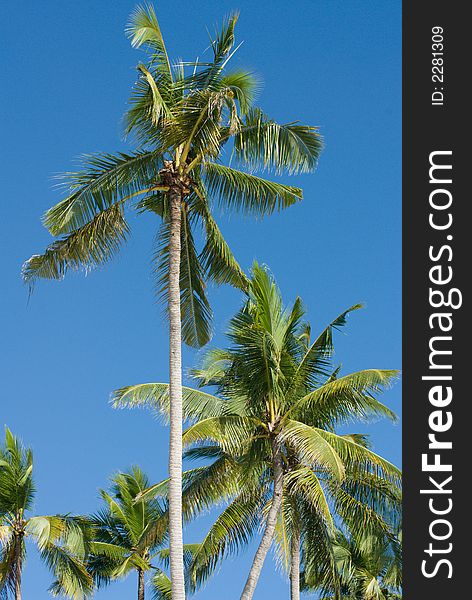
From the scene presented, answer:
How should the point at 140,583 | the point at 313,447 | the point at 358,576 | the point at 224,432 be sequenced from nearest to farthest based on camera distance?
the point at 313,447 → the point at 224,432 → the point at 140,583 → the point at 358,576

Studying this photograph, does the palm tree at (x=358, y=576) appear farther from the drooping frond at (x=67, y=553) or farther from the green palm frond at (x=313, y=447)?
the green palm frond at (x=313, y=447)

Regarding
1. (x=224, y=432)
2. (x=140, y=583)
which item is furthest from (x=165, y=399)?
(x=140, y=583)

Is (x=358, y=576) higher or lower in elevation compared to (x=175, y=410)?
lower

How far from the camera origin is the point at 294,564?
23.8 meters

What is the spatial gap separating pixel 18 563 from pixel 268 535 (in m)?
8.79

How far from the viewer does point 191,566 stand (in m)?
23.5

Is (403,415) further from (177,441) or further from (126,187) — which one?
(126,187)

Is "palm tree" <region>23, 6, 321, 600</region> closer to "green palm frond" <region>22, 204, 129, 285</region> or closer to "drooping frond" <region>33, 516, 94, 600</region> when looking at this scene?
"green palm frond" <region>22, 204, 129, 285</region>

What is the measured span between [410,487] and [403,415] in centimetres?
65

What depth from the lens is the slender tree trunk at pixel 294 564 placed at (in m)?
23.5

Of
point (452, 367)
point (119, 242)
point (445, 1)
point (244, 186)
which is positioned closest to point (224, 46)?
point (244, 186)

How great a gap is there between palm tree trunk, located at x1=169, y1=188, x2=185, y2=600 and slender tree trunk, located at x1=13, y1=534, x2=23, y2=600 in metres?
9.56

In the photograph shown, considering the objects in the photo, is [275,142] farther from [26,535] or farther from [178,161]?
[26,535]

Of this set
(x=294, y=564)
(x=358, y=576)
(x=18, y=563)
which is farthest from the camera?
(x=358, y=576)
